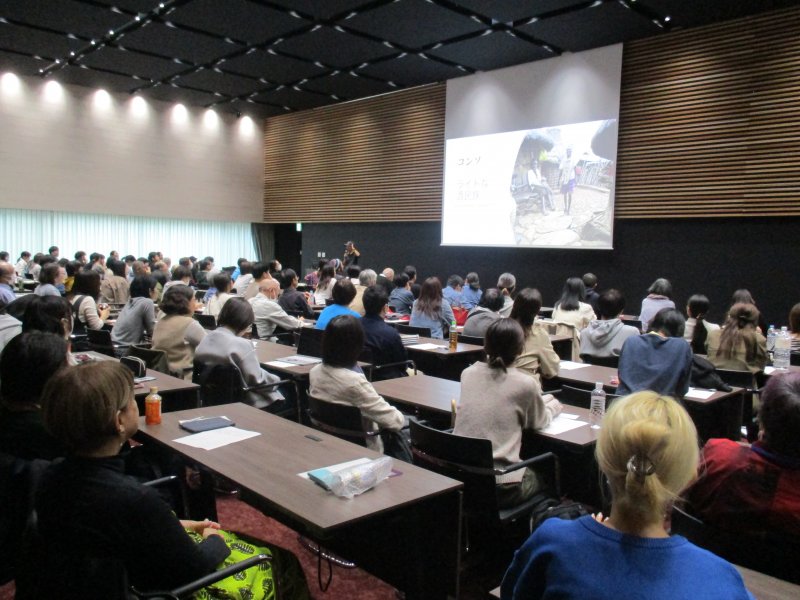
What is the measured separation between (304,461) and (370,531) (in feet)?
1.91

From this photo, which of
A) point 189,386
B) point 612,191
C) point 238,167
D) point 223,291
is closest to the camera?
point 189,386

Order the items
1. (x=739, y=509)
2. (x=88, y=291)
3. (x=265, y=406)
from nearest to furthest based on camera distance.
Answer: (x=739, y=509) → (x=265, y=406) → (x=88, y=291)

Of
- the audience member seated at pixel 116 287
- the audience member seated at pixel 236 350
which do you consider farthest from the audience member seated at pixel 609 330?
the audience member seated at pixel 116 287

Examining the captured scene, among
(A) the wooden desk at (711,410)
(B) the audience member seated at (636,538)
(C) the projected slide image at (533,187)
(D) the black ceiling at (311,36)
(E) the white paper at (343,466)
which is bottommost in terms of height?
(A) the wooden desk at (711,410)

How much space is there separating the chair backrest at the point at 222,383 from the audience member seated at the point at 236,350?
4cm

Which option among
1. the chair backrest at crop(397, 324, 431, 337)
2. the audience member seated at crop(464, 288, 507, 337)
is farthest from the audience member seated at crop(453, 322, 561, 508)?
the chair backrest at crop(397, 324, 431, 337)

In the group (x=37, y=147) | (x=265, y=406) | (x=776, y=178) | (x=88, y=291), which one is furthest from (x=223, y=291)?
(x=37, y=147)

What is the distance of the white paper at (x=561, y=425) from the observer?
121 inches

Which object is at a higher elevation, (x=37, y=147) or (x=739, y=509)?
(x=37, y=147)

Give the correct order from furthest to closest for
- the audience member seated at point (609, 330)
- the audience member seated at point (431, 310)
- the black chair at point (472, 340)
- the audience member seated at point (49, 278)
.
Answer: the audience member seated at point (431, 310) < the audience member seated at point (49, 278) < the black chair at point (472, 340) < the audience member seated at point (609, 330)

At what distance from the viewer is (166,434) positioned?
9.23 ft

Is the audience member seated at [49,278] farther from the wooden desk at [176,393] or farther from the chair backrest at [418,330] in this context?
the chair backrest at [418,330]

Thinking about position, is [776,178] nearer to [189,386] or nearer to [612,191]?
[612,191]

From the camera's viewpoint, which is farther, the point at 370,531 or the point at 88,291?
the point at 88,291
